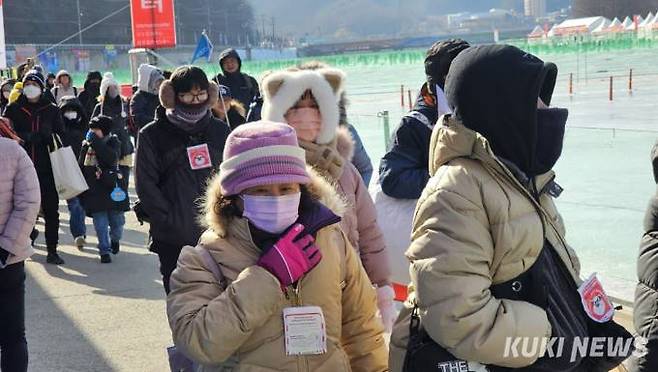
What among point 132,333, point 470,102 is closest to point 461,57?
point 470,102

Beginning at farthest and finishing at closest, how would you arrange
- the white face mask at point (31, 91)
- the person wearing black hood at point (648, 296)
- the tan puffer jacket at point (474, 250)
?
the white face mask at point (31, 91) < the person wearing black hood at point (648, 296) < the tan puffer jacket at point (474, 250)

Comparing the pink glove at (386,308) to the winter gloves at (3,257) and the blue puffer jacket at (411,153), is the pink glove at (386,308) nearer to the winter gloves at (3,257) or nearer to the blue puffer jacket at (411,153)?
the blue puffer jacket at (411,153)

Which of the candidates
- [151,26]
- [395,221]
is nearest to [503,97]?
[395,221]

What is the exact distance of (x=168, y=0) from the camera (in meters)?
17.4

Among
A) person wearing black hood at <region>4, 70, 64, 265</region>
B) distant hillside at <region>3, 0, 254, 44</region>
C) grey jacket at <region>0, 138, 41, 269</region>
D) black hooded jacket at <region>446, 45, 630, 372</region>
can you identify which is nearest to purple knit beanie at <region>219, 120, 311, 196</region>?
black hooded jacket at <region>446, 45, 630, 372</region>

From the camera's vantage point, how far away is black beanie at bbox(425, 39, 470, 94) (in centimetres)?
434

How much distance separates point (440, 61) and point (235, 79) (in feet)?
16.5

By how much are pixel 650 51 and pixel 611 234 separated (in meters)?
27.0

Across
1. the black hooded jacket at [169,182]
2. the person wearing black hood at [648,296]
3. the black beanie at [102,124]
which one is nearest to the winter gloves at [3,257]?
the black hooded jacket at [169,182]

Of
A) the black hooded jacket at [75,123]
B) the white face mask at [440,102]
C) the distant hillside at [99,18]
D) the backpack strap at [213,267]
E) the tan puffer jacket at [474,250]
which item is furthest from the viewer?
the distant hillside at [99,18]

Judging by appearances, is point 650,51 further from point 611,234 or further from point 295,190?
point 295,190

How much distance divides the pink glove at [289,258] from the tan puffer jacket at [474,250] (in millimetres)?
357

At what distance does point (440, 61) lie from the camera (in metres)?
4.35

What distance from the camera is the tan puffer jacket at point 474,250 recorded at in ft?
7.16
